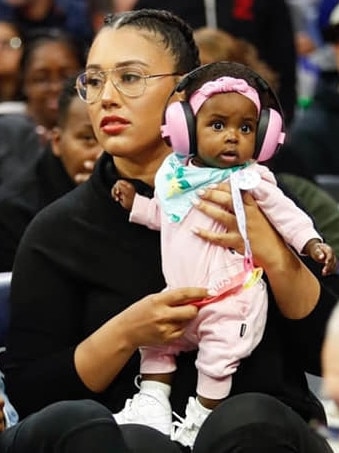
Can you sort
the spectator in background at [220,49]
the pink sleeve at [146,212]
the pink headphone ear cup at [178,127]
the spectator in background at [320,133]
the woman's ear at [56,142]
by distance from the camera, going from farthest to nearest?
1. the spectator in background at [320,133]
2. the spectator in background at [220,49]
3. the woman's ear at [56,142]
4. the pink sleeve at [146,212]
5. the pink headphone ear cup at [178,127]

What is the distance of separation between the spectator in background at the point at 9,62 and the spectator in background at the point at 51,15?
438 millimetres

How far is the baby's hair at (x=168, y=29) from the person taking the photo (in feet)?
10.7

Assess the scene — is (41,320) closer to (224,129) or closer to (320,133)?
(224,129)

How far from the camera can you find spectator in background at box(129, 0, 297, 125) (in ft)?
20.8

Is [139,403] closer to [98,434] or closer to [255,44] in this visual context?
[98,434]

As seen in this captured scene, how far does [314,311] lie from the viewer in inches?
122

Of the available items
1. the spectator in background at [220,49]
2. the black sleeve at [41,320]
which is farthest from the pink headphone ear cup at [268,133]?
the spectator in background at [220,49]

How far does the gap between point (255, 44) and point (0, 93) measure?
3.57ft

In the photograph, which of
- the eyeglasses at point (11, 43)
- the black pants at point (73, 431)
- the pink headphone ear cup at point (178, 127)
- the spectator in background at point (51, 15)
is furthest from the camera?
the spectator in background at point (51, 15)

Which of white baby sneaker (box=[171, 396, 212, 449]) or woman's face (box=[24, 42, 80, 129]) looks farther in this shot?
woman's face (box=[24, 42, 80, 129])

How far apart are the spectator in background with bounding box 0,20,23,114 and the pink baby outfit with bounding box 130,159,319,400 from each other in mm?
2921

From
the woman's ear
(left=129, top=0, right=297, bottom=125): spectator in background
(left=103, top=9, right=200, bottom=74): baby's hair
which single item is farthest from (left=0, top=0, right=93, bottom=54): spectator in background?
(left=103, top=9, right=200, bottom=74): baby's hair

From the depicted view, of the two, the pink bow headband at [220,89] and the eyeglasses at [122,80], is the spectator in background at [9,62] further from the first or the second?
the pink bow headband at [220,89]

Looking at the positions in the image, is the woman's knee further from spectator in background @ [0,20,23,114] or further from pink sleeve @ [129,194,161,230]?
spectator in background @ [0,20,23,114]
